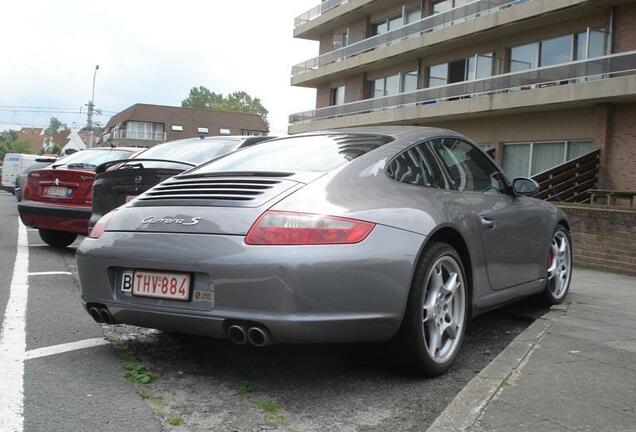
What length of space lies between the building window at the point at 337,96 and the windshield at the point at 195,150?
25.9m

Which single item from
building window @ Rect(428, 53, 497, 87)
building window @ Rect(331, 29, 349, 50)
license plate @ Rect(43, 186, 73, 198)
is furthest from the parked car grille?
building window @ Rect(331, 29, 349, 50)

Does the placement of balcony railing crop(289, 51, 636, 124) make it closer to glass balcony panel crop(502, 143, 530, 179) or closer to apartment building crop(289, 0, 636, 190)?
apartment building crop(289, 0, 636, 190)

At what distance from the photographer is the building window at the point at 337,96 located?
32812 millimetres

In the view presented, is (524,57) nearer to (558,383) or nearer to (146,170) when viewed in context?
(146,170)

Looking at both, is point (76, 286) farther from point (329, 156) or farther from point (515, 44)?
point (515, 44)

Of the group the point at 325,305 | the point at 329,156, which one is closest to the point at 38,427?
the point at 325,305

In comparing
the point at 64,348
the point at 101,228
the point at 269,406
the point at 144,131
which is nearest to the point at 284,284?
the point at 269,406

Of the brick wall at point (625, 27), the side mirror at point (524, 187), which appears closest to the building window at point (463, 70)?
the brick wall at point (625, 27)

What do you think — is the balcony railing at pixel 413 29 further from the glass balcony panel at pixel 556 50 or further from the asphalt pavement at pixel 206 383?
the asphalt pavement at pixel 206 383

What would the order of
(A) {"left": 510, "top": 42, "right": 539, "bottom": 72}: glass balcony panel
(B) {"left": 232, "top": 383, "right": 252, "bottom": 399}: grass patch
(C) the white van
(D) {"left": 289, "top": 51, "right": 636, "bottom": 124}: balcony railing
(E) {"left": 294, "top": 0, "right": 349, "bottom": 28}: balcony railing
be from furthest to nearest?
(E) {"left": 294, "top": 0, "right": 349, "bottom": 28}: balcony railing → (C) the white van → (A) {"left": 510, "top": 42, "right": 539, "bottom": 72}: glass balcony panel → (D) {"left": 289, "top": 51, "right": 636, "bottom": 124}: balcony railing → (B) {"left": 232, "top": 383, "right": 252, "bottom": 399}: grass patch

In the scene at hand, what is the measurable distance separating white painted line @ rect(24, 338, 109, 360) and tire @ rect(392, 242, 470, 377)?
6.34ft

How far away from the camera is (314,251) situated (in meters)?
2.91

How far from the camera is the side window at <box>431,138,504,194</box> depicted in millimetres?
4152

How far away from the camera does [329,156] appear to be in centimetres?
370
